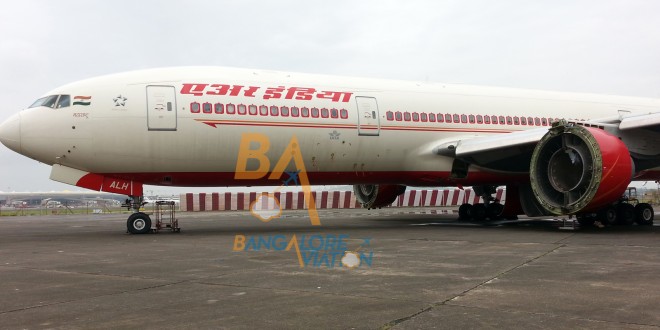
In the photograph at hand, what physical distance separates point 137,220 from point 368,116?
291 inches

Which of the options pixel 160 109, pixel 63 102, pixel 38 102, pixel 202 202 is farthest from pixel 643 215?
pixel 202 202

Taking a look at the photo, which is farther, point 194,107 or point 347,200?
point 347,200

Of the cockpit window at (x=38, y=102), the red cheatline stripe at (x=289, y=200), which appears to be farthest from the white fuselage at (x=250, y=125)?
the red cheatline stripe at (x=289, y=200)

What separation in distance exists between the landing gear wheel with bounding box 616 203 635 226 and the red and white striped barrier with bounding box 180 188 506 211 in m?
19.4

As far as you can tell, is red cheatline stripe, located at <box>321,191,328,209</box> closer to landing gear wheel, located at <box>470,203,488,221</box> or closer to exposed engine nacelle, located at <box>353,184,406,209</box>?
exposed engine nacelle, located at <box>353,184,406,209</box>

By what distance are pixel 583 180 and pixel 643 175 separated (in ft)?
25.6

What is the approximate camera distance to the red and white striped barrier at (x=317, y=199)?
125 feet

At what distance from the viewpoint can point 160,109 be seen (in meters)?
14.5

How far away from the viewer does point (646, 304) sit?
5.30m

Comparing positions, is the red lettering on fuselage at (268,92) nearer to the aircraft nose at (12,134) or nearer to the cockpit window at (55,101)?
the cockpit window at (55,101)

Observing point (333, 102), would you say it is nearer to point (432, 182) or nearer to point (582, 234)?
point (432, 182)

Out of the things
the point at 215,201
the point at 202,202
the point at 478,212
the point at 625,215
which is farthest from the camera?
the point at 202,202

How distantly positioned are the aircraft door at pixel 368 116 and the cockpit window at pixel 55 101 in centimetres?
810

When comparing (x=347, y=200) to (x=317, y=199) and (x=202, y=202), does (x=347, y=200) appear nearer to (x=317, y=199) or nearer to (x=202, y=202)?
(x=317, y=199)
